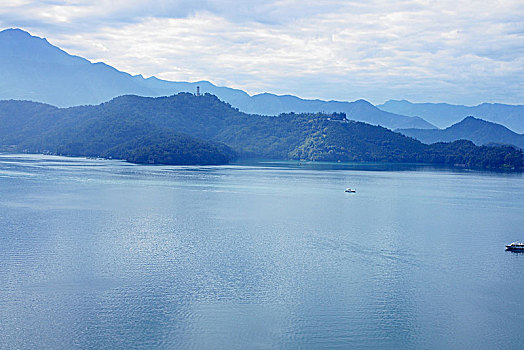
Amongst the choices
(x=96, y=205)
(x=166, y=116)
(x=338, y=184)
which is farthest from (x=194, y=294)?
(x=166, y=116)

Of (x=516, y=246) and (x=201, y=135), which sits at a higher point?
(x=201, y=135)

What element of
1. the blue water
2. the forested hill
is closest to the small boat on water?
the blue water

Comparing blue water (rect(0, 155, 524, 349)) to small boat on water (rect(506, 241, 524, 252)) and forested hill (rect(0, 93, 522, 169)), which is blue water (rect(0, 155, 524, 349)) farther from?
forested hill (rect(0, 93, 522, 169))

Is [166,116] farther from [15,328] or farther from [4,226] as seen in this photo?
[15,328]

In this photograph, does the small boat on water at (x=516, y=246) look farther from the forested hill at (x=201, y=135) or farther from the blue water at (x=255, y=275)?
the forested hill at (x=201, y=135)

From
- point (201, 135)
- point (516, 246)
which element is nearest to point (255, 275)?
point (516, 246)

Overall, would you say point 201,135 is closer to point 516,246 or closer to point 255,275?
point 516,246

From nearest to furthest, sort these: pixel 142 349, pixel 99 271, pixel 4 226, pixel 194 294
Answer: pixel 142 349
pixel 194 294
pixel 99 271
pixel 4 226
